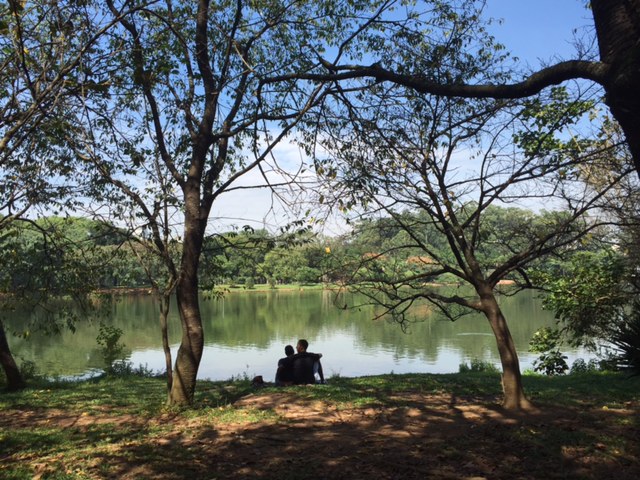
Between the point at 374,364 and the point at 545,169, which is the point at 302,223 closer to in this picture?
the point at 545,169

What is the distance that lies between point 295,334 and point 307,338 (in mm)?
1272

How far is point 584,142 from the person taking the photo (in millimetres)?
7207

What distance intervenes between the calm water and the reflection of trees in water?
3 cm

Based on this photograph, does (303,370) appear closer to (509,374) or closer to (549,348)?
(509,374)

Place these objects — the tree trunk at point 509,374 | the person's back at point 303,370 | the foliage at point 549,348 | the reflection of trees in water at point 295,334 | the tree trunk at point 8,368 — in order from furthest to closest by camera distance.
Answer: the reflection of trees in water at point 295,334 → the foliage at point 549,348 → the tree trunk at point 8,368 → the person's back at point 303,370 → the tree trunk at point 509,374

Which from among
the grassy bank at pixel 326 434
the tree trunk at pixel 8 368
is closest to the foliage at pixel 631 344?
the grassy bank at pixel 326 434

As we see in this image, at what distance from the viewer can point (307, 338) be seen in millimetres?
22766

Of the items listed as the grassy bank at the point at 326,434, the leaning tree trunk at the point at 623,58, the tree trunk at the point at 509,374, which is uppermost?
the leaning tree trunk at the point at 623,58

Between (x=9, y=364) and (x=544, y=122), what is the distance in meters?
8.73

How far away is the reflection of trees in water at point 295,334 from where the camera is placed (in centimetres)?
1862

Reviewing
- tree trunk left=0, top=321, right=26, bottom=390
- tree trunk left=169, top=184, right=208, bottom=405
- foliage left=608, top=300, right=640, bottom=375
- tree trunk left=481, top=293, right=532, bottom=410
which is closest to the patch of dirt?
tree trunk left=481, top=293, right=532, bottom=410

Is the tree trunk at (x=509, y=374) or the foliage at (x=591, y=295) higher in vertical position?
the foliage at (x=591, y=295)

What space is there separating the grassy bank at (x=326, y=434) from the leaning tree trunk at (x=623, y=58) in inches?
97.0

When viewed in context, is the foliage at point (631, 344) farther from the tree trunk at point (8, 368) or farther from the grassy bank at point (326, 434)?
the tree trunk at point (8, 368)
